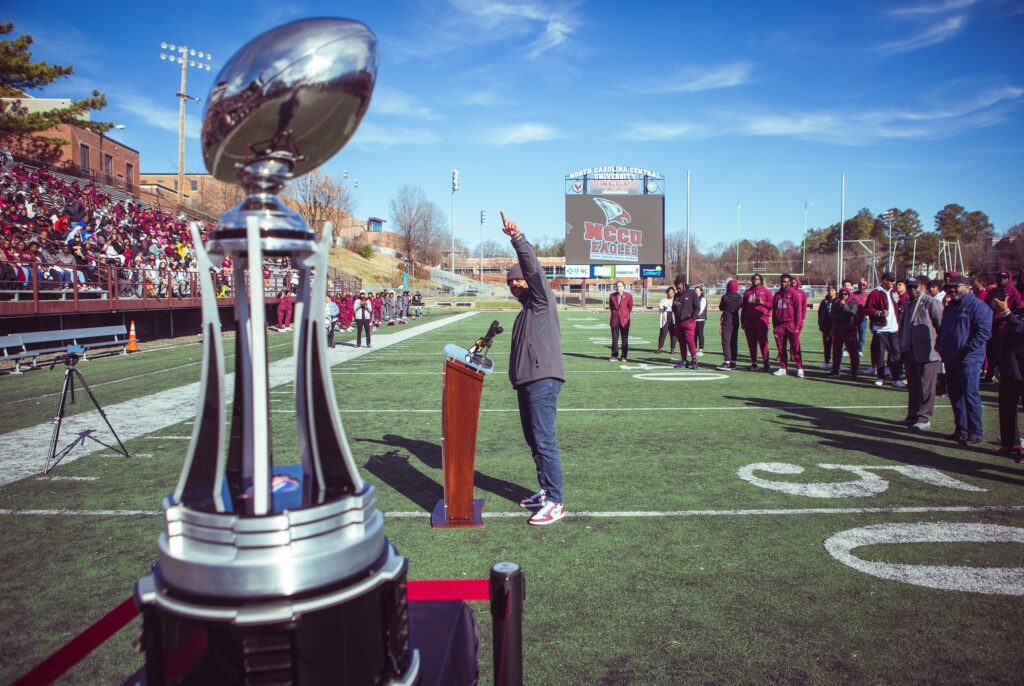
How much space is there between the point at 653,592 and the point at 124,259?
76.9 ft

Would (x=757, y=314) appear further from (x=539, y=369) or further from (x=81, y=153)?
(x=81, y=153)

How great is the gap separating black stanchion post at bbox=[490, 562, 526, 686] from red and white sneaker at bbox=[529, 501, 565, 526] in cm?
272

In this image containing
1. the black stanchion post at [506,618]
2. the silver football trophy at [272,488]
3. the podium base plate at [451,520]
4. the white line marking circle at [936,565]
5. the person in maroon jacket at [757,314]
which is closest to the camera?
the silver football trophy at [272,488]

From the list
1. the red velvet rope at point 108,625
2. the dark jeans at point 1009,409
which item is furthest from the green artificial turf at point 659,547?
the red velvet rope at point 108,625

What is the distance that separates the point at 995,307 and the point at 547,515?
9.23 meters

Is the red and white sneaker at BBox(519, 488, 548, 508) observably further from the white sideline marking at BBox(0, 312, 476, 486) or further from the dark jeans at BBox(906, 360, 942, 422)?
the dark jeans at BBox(906, 360, 942, 422)

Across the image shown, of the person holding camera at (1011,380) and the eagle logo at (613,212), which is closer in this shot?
the person holding camera at (1011,380)

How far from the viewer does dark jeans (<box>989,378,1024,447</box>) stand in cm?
655

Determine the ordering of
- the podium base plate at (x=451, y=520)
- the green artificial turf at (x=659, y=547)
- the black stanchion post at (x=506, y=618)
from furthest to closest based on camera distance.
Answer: the podium base plate at (x=451, y=520), the green artificial turf at (x=659, y=547), the black stanchion post at (x=506, y=618)

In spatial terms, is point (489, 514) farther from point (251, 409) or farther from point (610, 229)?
point (610, 229)

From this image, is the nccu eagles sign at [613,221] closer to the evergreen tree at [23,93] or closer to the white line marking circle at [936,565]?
the evergreen tree at [23,93]

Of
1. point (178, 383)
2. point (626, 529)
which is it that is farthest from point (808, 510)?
point (178, 383)

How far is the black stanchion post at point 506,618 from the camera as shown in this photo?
1.96 metres

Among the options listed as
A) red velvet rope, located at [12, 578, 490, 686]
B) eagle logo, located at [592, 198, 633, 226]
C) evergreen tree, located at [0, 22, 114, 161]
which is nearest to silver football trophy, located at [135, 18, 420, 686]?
red velvet rope, located at [12, 578, 490, 686]
